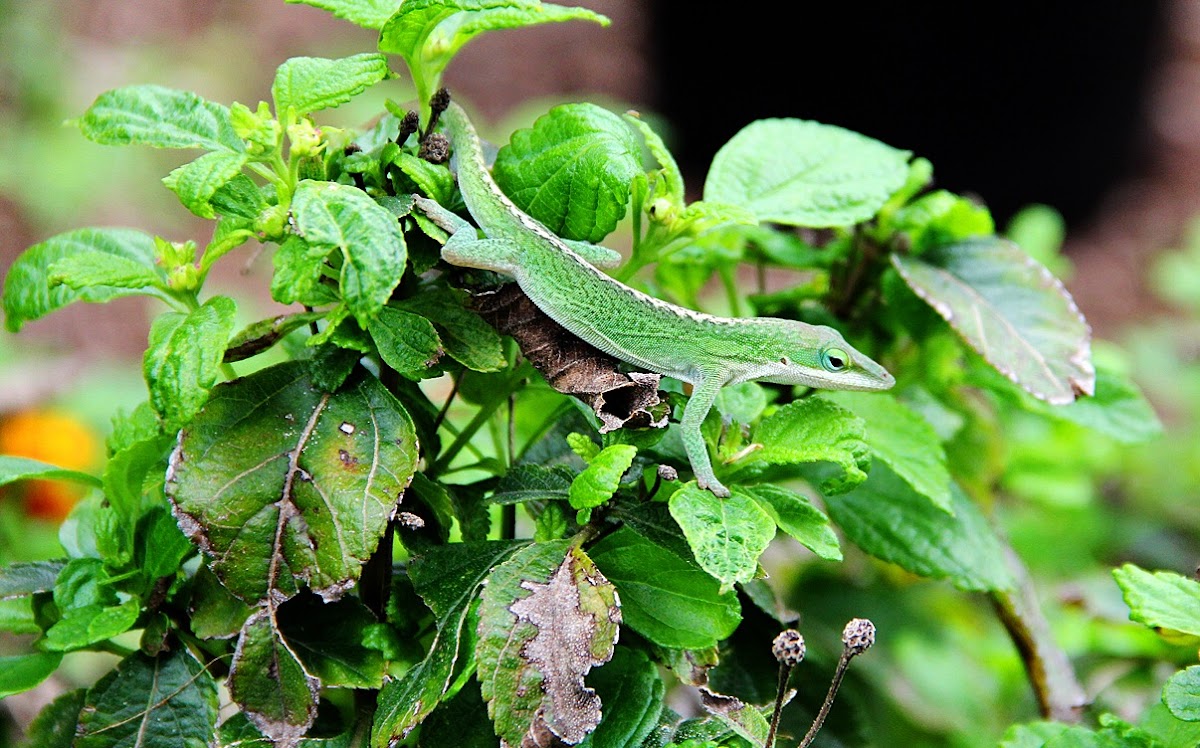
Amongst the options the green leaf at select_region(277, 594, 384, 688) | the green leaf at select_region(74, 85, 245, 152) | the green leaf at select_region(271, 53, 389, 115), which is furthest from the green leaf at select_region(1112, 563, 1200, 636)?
the green leaf at select_region(74, 85, 245, 152)

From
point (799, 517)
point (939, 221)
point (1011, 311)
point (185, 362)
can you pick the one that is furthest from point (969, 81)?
point (185, 362)

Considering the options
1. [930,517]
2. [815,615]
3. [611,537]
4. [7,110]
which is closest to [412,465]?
[611,537]

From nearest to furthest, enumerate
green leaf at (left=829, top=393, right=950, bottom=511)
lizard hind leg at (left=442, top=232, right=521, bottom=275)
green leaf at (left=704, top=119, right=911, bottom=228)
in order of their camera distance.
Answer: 1. lizard hind leg at (left=442, top=232, right=521, bottom=275)
2. green leaf at (left=829, top=393, right=950, bottom=511)
3. green leaf at (left=704, top=119, right=911, bottom=228)

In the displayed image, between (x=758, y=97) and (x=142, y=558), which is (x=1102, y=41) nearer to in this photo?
(x=758, y=97)

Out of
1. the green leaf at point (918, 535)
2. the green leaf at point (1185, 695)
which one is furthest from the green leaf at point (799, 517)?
the green leaf at point (1185, 695)

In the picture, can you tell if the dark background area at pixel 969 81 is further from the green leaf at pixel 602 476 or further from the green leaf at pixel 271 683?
the green leaf at pixel 271 683

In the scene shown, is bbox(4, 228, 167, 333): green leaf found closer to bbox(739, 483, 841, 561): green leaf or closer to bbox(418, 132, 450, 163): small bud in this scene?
bbox(418, 132, 450, 163): small bud

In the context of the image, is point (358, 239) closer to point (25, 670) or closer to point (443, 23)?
point (443, 23)
